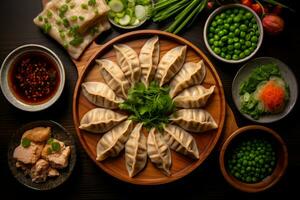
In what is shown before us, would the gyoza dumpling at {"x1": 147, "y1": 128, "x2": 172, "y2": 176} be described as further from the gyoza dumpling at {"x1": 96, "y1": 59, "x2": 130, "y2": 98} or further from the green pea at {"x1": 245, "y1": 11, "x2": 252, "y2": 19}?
the green pea at {"x1": 245, "y1": 11, "x2": 252, "y2": 19}

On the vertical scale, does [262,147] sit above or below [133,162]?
below

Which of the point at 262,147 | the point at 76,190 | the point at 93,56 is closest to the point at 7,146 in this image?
the point at 76,190

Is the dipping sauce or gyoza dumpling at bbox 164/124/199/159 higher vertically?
the dipping sauce

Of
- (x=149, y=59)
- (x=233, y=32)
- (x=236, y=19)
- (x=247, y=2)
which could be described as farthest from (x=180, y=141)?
(x=247, y=2)

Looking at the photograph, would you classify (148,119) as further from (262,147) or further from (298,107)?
(298,107)

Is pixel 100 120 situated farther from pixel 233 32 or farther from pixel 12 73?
pixel 233 32

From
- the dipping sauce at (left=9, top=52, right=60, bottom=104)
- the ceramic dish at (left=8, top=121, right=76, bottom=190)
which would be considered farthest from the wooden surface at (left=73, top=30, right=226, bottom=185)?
the dipping sauce at (left=9, top=52, right=60, bottom=104)
